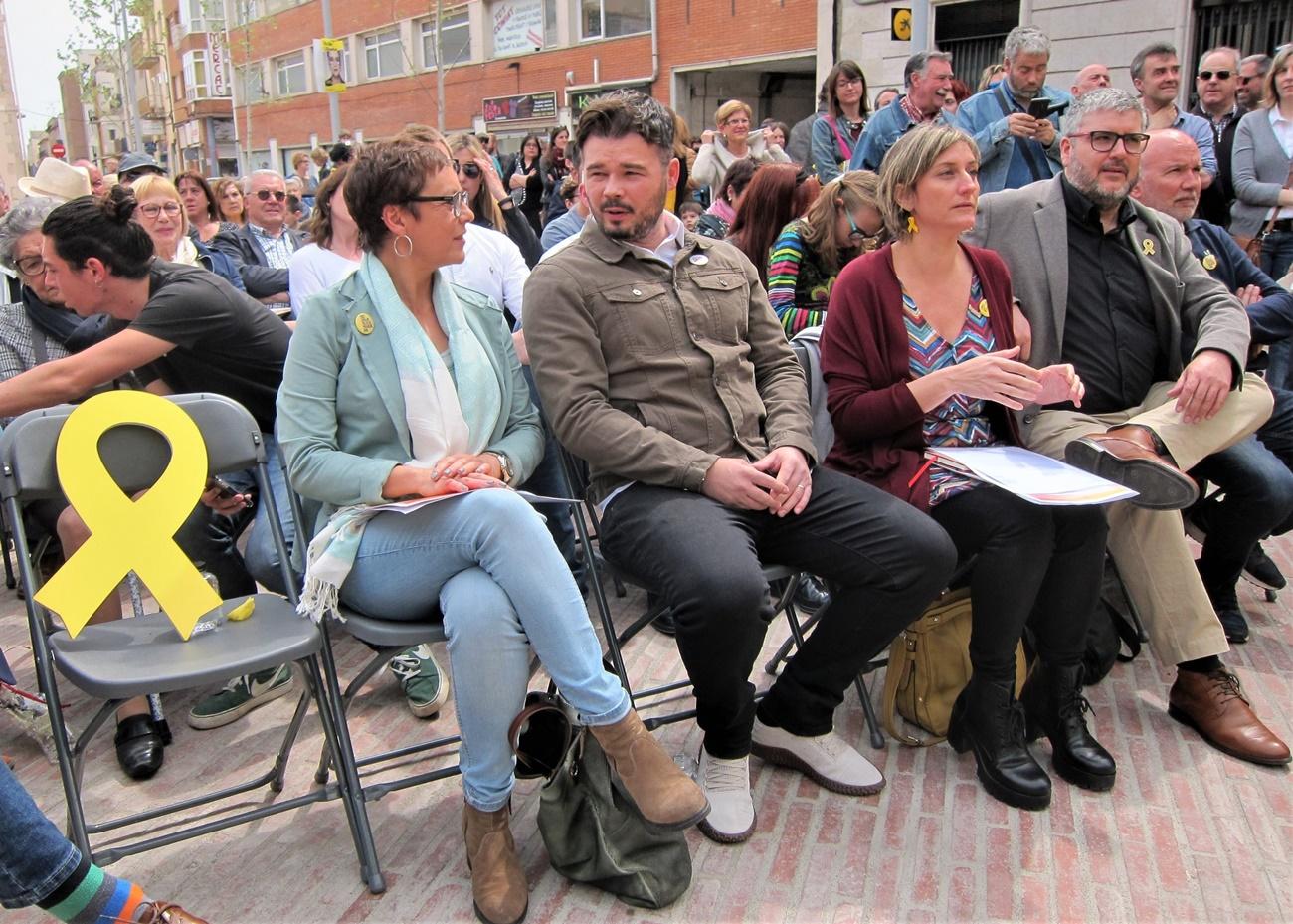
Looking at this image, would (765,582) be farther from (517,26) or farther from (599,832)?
(517,26)

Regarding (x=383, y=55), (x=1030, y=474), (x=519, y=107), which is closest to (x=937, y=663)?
(x=1030, y=474)

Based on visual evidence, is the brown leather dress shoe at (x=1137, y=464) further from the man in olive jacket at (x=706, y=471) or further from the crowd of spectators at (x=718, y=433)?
the man in olive jacket at (x=706, y=471)

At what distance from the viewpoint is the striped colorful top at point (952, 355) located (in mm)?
2896

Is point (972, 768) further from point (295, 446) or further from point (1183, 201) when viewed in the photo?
point (1183, 201)

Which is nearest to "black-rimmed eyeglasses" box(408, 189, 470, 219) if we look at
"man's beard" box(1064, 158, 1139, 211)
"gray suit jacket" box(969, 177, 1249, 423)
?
"gray suit jacket" box(969, 177, 1249, 423)

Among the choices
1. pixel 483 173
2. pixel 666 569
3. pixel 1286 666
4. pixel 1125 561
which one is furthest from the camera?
pixel 483 173

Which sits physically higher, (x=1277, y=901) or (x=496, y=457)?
(x=496, y=457)

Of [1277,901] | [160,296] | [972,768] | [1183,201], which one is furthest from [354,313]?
[1183,201]

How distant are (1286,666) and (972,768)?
4.48 ft

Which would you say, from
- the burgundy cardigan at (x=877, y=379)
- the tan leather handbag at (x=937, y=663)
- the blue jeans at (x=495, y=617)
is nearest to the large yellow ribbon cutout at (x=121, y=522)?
the blue jeans at (x=495, y=617)

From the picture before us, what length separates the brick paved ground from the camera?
2238 millimetres

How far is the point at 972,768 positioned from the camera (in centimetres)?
278

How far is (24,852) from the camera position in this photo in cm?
186

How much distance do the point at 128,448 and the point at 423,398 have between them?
77 centimetres
